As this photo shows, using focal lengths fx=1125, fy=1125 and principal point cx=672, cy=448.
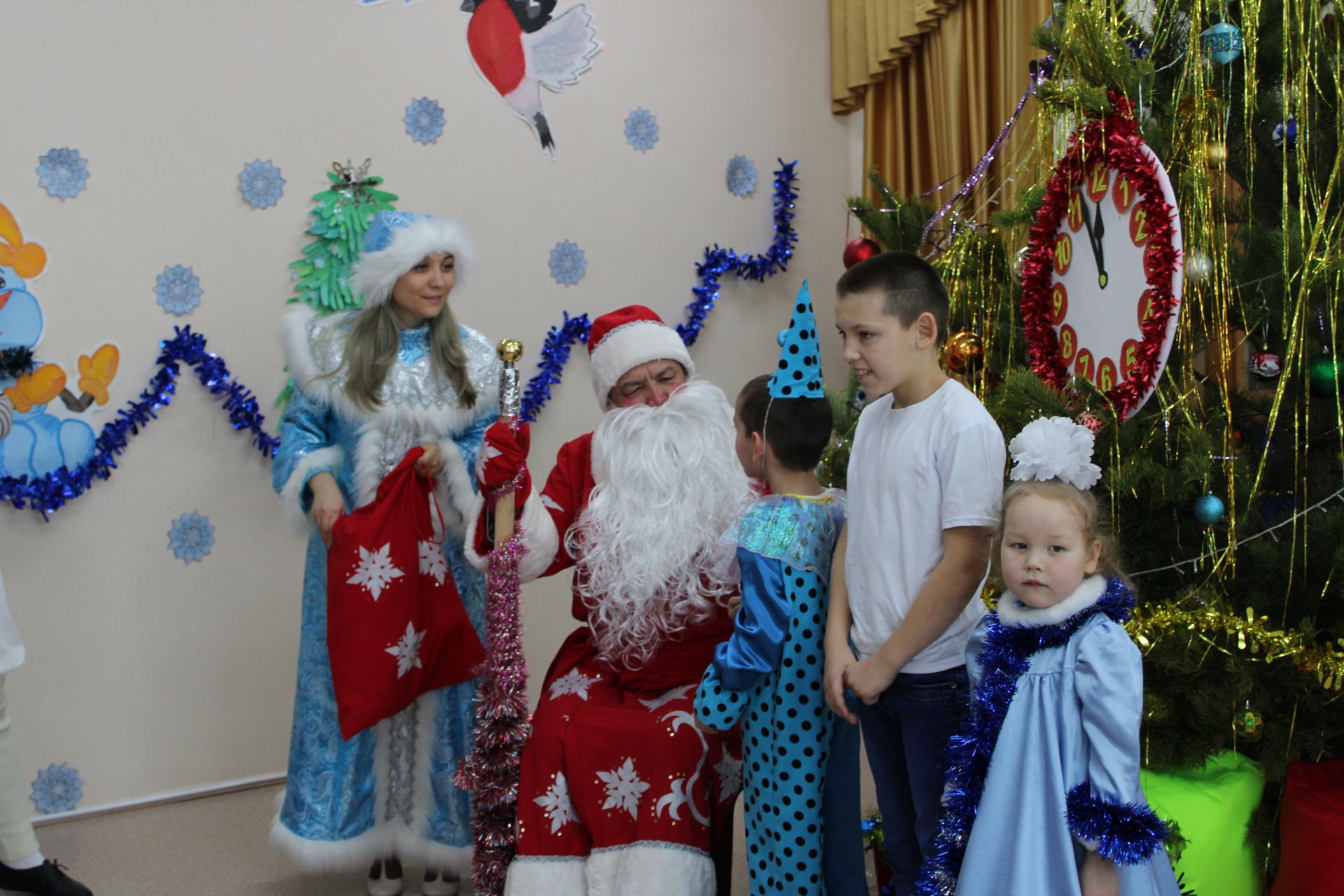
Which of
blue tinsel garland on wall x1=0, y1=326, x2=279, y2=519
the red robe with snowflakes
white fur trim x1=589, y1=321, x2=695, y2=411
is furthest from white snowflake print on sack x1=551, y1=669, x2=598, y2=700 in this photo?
blue tinsel garland on wall x1=0, y1=326, x2=279, y2=519

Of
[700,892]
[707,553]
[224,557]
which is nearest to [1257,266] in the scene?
[707,553]

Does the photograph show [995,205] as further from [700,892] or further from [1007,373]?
[700,892]

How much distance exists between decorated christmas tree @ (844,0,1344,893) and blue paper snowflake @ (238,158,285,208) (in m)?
2.38

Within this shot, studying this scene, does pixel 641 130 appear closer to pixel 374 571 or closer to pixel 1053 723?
pixel 374 571

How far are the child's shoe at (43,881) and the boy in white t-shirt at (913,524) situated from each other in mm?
2046

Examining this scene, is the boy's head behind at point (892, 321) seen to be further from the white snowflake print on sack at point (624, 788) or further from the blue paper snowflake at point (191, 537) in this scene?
the blue paper snowflake at point (191, 537)

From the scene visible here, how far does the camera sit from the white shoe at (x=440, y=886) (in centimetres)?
281

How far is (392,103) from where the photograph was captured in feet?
12.2

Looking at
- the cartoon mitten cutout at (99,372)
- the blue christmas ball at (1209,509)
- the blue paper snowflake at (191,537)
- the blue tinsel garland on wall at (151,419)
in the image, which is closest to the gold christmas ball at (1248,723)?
the blue christmas ball at (1209,509)

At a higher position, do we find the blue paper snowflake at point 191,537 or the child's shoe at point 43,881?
the blue paper snowflake at point 191,537

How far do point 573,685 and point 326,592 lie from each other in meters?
0.79

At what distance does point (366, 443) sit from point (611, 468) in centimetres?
71

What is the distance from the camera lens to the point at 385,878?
9.37 feet

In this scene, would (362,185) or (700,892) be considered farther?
(362,185)
